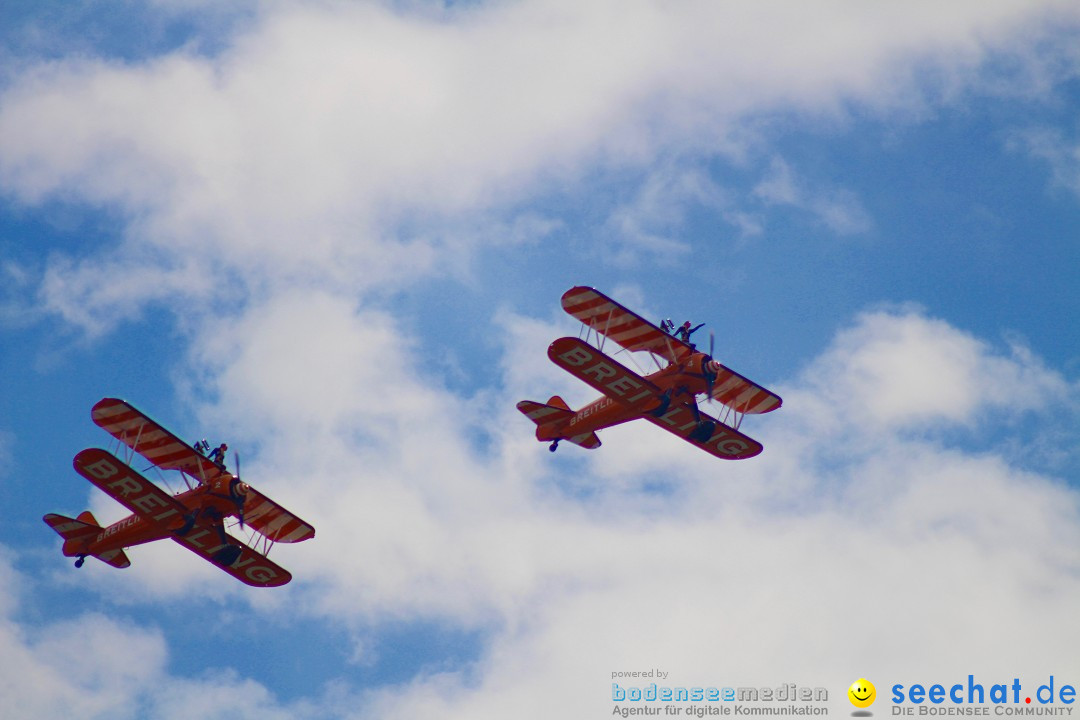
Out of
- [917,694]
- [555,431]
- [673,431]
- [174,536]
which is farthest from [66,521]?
[917,694]

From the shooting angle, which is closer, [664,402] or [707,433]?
[664,402]

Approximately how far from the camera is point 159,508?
6356 cm

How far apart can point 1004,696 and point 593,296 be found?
757 inches

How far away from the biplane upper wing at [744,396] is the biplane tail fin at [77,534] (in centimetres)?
2318

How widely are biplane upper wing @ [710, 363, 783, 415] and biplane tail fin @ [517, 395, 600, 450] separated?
197 inches

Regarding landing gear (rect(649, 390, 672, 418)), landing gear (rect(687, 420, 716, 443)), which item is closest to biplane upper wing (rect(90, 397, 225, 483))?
landing gear (rect(649, 390, 672, 418))

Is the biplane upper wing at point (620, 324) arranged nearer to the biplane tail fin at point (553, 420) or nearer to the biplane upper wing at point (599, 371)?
the biplane upper wing at point (599, 371)

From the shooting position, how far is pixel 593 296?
6247 cm

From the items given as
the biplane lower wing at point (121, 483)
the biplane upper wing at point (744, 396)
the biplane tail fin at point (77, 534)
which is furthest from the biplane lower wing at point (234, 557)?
the biplane upper wing at point (744, 396)

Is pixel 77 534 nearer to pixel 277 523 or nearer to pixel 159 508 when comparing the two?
pixel 159 508

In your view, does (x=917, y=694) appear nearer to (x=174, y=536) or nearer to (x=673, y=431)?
(x=673, y=431)

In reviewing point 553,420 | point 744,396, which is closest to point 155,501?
point 553,420

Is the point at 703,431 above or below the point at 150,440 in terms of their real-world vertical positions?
above

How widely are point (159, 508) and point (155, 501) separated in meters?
→ 0.40
